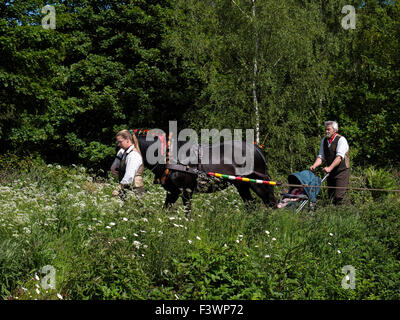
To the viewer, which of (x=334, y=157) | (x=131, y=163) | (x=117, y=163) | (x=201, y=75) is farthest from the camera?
(x=201, y=75)

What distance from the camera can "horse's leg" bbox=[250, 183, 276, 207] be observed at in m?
8.23

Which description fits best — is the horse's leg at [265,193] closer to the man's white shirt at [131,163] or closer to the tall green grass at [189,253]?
the tall green grass at [189,253]

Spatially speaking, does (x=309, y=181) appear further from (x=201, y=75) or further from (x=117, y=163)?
(x=201, y=75)

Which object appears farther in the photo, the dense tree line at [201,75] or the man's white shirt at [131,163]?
the dense tree line at [201,75]

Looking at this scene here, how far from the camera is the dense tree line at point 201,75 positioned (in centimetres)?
1534

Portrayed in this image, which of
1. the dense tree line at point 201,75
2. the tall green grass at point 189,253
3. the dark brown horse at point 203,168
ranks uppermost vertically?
the dense tree line at point 201,75

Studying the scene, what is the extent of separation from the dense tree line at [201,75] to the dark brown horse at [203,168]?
706 centimetres

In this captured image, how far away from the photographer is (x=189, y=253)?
187 inches

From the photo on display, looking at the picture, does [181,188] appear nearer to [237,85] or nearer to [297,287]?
[297,287]

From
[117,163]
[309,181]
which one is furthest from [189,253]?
[309,181]

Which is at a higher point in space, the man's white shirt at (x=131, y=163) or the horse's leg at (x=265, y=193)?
the man's white shirt at (x=131, y=163)

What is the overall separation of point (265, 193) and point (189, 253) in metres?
3.82

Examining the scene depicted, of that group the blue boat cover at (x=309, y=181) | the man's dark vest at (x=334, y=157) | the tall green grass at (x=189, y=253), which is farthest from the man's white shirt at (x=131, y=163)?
the man's dark vest at (x=334, y=157)

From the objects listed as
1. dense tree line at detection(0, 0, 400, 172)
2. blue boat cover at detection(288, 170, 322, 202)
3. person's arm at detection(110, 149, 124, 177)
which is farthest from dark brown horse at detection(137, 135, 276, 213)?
dense tree line at detection(0, 0, 400, 172)
